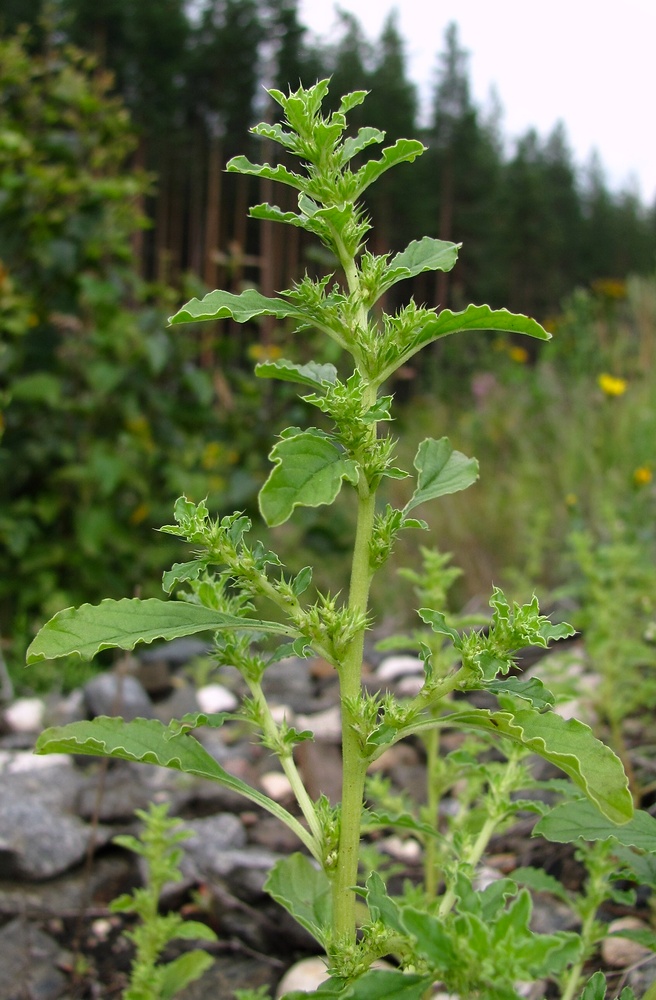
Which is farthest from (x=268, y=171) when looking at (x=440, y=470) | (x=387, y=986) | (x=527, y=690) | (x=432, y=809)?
(x=432, y=809)

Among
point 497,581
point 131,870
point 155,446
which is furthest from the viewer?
point 497,581

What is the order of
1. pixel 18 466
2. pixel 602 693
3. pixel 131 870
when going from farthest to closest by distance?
pixel 18 466 < pixel 602 693 < pixel 131 870

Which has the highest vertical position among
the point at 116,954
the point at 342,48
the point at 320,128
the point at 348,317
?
the point at 342,48

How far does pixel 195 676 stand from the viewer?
Result: 352cm

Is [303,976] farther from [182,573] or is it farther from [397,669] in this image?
[397,669]

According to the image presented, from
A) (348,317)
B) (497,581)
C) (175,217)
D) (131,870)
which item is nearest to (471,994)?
(348,317)

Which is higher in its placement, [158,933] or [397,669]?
[158,933]

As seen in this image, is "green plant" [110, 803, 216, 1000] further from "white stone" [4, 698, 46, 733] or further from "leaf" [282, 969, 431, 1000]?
"white stone" [4, 698, 46, 733]

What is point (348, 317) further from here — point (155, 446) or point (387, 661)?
point (155, 446)

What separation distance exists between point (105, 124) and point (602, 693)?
3.49 m

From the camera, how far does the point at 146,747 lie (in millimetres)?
972

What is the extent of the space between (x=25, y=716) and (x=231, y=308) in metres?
2.56

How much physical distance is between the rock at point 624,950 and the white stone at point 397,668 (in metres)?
1.67

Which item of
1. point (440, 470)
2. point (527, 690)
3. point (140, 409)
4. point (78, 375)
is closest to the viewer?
point (527, 690)
